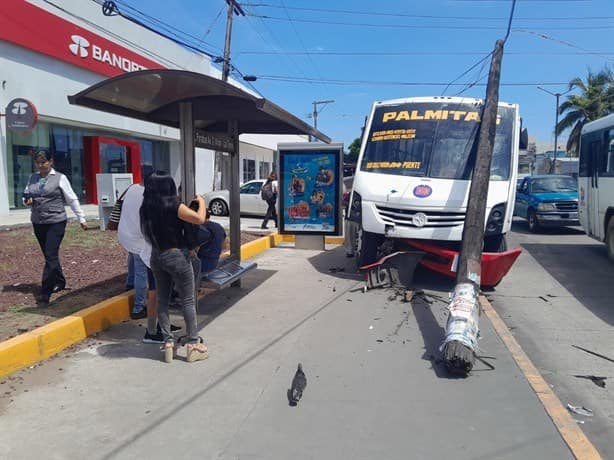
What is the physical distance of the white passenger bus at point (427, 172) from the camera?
25.2ft

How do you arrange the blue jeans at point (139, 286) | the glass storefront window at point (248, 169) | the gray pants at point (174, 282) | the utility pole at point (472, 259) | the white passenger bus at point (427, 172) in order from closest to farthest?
the utility pole at point (472, 259) → the gray pants at point (174, 282) → the blue jeans at point (139, 286) → the white passenger bus at point (427, 172) → the glass storefront window at point (248, 169)

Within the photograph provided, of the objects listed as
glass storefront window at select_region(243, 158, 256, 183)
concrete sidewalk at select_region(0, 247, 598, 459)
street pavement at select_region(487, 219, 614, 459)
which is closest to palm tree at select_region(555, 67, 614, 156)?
glass storefront window at select_region(243, 158, 256, 183)

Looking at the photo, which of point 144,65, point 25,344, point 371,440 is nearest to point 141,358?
point 25,344

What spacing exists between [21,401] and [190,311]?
148cm

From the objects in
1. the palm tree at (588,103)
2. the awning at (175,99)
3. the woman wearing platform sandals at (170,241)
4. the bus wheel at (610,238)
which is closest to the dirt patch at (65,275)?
the woman wearing platform sandals at (170,241)

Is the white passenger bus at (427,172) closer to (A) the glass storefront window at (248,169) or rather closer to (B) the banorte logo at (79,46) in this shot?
(B) the banorte logo at (79,46)

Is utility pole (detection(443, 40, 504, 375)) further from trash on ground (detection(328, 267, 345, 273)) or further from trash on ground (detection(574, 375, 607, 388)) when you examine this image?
trash on ground (detection(328, 267, 345, 273))

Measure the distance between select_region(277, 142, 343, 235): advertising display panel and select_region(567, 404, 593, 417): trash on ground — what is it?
7505mm

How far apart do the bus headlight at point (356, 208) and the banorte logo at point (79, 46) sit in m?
13.2

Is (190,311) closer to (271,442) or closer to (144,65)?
(271,442)

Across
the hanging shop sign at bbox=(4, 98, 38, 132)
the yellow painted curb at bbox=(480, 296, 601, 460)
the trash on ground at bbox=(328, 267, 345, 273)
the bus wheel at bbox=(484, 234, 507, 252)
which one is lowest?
the yellow painted curb at bbox=(480, 296, 601, 460)

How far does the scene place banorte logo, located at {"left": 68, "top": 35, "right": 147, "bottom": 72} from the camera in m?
17.4

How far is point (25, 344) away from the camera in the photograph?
180 inches

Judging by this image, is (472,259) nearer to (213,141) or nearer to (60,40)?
(213,141)
